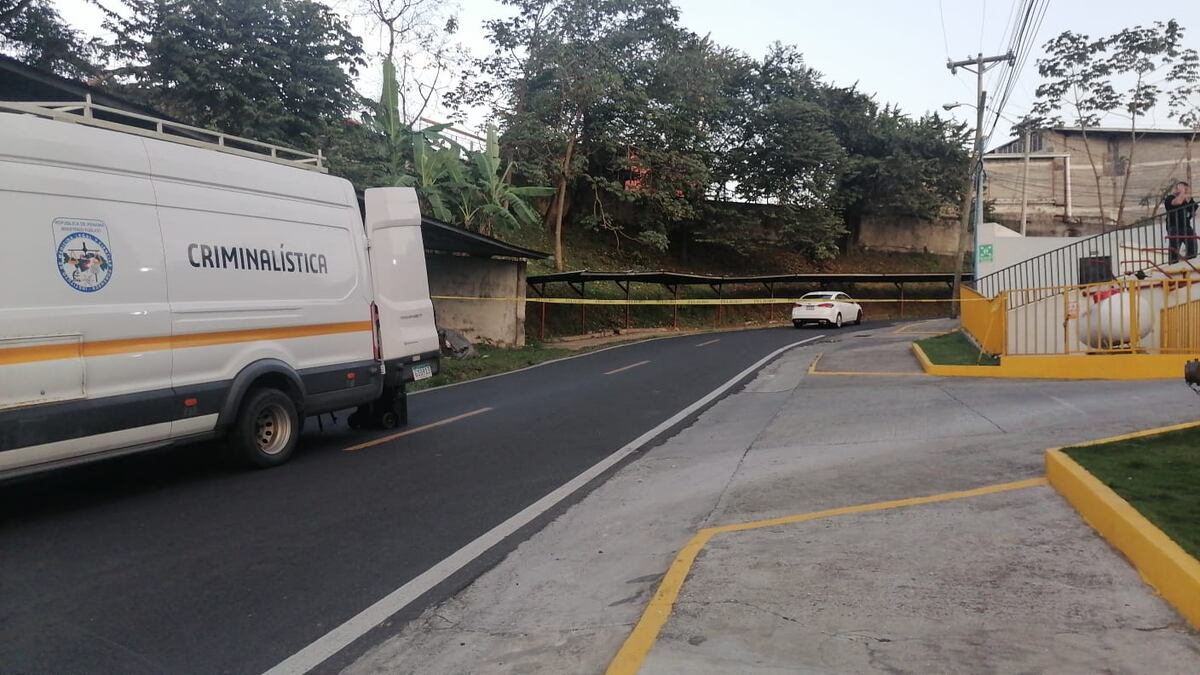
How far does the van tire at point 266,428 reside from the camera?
321 inches

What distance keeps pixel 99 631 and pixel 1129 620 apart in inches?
202

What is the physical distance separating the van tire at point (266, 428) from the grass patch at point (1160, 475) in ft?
23.4

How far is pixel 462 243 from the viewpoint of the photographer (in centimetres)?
2138

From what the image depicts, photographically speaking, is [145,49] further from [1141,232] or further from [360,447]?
[1141,232]

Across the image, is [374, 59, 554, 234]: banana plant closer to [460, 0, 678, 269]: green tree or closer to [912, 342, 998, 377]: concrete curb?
[460, 0, 678, 269]: green tree

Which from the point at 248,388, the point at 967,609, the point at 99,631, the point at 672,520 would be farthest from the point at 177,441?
the point at 967,609

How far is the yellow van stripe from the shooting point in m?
6.30

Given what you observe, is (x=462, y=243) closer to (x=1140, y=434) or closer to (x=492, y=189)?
(x=492, y=189)

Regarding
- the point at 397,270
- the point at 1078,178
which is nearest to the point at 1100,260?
the point at 397,270

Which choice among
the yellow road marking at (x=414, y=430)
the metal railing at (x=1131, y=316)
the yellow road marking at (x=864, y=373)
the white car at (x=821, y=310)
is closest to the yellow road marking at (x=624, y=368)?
the yellow road marking at (x=864, y=373)

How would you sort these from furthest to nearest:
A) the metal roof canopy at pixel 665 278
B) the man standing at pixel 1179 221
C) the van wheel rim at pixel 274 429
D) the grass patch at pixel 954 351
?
the metal roof canopy at pixel 665 278
the grass patch at pixel 954 351
the man standing at pixel 1179 221
the van wheel rim at pixel 274 429

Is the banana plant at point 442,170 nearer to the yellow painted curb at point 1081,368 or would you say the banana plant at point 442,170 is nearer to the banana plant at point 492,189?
the banana plant at point 492,189

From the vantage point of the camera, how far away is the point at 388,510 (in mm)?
6918

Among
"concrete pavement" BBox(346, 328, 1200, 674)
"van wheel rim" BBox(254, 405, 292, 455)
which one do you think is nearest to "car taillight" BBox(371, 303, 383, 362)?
"van wheel rim" BBox(254, 405, 292, 455)
